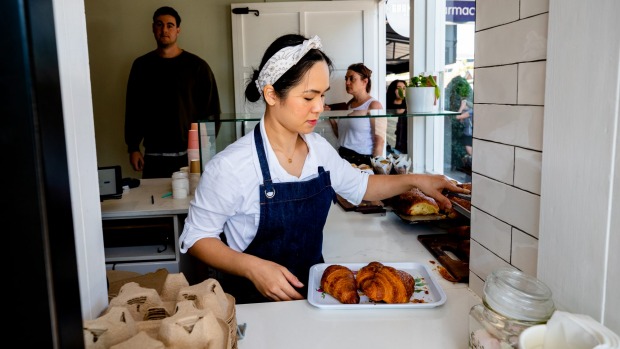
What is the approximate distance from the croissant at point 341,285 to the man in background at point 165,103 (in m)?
3.36

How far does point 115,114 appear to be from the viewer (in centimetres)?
523

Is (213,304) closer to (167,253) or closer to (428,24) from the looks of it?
(167,253)

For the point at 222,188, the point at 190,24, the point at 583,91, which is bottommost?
the point at 222,188

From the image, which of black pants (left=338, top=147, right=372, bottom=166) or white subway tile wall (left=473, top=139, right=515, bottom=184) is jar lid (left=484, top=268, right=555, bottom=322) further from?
black pants (left=338, top=147, right=372, bottom=166)

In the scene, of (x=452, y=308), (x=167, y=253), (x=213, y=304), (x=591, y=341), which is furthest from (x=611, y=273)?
(x=167, y=253)

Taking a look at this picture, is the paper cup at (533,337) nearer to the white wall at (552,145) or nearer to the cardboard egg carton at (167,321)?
the white wall at (552,145)

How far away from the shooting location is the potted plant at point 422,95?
2166 mm

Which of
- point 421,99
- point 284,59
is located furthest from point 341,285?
point 421,99

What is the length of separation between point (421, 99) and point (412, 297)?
1.09 meters

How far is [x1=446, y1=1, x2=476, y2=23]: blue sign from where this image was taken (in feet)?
8.89

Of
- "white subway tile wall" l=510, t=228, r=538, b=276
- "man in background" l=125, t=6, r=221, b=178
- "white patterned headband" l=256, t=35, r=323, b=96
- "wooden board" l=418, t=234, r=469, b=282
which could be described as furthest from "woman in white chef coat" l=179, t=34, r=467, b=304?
"man in background" l=125, t=6, r=221, b=178

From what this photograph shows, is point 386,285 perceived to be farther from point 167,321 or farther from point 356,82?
point 356,82

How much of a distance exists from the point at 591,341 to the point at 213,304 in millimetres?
614

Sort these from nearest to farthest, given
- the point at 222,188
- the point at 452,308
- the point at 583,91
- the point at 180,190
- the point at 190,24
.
Result: the point at 583,91
the point at 452,308
the point at 222,188
the point at 180,190
the point at 190,24
